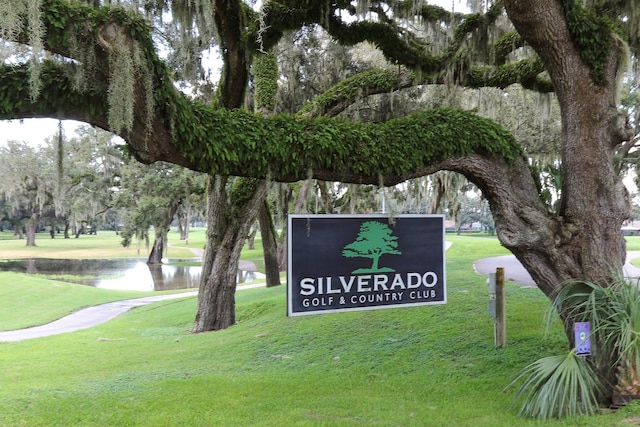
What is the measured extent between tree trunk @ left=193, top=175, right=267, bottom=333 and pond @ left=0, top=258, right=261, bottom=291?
14.5 m

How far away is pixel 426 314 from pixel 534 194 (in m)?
3.74

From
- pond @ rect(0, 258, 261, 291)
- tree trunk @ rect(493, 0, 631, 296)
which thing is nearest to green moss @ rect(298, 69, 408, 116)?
tree trunk @ rect(493, 0, 631, 296)

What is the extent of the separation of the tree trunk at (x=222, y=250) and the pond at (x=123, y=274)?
47.7 feet

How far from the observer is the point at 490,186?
464 cm

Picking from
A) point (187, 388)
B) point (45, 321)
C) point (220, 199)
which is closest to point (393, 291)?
point (187, 388)

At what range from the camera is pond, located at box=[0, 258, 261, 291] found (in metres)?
25.0

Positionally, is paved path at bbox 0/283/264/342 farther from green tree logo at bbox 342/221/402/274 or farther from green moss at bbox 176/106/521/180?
green moss at bbox 176/106/521/180

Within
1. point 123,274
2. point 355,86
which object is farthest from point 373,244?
point 123,274

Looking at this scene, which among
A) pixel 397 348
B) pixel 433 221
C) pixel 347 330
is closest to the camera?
pixel 433 221

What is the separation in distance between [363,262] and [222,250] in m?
5.40

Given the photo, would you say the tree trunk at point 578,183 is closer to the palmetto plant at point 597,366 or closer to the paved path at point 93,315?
the palmetto plant at point 597,366

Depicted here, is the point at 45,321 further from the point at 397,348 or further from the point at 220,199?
the point at 397,348

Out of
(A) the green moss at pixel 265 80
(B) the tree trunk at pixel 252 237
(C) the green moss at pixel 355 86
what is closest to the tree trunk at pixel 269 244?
(A) the green moss at pixel 265 80

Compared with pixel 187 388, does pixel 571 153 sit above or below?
above
